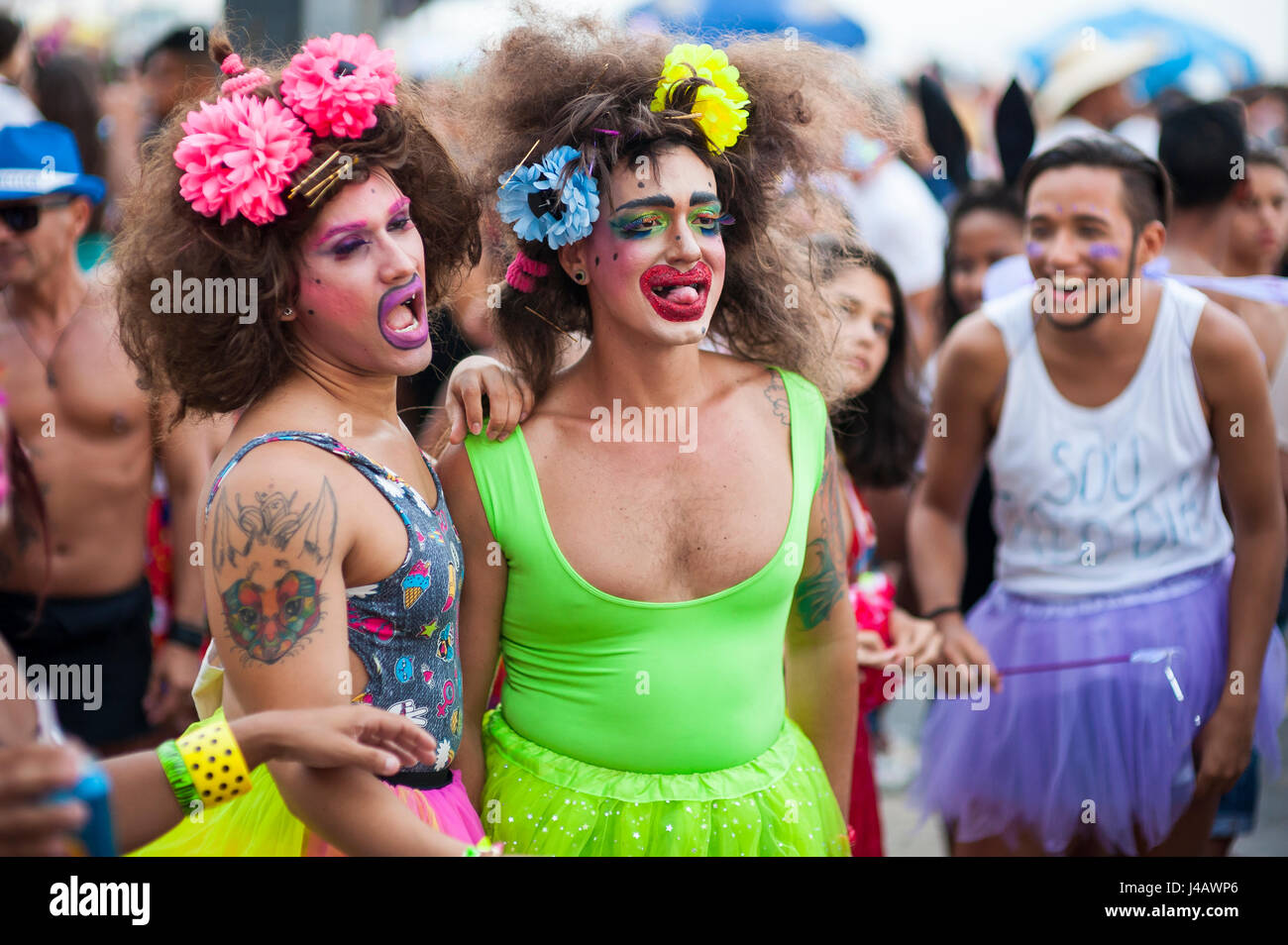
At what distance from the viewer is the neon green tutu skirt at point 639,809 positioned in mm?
2348

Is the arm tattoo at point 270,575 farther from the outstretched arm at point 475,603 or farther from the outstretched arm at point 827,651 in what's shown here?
the outstretched arm at point 827,651

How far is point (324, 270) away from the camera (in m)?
2.17

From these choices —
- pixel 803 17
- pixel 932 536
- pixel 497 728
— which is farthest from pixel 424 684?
pixel 803 17

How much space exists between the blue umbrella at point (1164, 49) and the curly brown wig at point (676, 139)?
15.4ft

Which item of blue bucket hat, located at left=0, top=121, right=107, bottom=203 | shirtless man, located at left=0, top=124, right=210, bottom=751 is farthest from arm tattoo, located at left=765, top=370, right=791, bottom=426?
blue bucket hat, located at left=0, top=121, right=107, bottom=203

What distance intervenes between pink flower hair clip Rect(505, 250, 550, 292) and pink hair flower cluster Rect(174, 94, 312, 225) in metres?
0.61

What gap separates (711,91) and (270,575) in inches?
50.8

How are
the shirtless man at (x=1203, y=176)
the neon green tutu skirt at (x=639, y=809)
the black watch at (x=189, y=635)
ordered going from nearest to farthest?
the neon green tutu skirt at (x=639, y=809) < the black watch at (x=189, y=635) < the shirtless man at (x=1203, y=176)

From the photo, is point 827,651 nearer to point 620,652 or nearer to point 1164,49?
point 620,652

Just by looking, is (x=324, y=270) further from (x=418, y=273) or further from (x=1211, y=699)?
(x=1211, y=699)

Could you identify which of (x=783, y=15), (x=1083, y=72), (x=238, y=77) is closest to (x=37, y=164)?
(x=238, y=77)

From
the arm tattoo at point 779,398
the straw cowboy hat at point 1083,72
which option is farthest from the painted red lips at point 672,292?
the straw cowboy hat at point 1083,72
